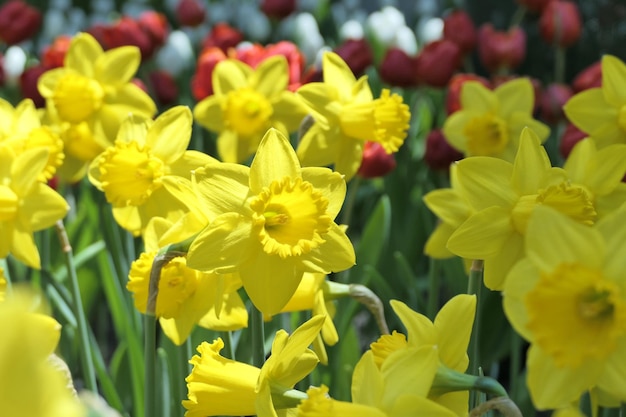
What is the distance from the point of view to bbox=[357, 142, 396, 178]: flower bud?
6.47 feet

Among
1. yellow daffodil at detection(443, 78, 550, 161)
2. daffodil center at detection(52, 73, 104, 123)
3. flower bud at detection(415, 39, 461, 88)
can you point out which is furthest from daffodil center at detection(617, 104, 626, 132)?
flower bud at detection(415, 39, 461, 88)

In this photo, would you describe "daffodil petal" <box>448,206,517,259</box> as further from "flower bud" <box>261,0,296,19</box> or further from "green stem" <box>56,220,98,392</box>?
"flower bud" <box>261,0,296,19</box>

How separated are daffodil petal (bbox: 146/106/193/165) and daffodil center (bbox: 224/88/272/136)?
359 millimetres

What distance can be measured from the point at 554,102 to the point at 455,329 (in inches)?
63.4

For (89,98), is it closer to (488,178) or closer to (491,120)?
(491,120)

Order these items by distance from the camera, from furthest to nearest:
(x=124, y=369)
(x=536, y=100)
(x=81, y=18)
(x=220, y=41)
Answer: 1. (x=81, y=18)
2. (x=220, y=41)
3. (x=536, y=100)
4. (x=124, y=369)

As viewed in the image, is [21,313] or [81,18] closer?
[21,313]

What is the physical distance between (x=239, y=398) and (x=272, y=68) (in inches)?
35.4

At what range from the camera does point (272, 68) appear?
1.66 meters

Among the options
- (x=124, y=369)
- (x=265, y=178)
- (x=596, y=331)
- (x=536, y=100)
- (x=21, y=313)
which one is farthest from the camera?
(x=536, y=100)

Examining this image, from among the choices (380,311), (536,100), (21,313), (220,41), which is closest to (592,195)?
(380,311)

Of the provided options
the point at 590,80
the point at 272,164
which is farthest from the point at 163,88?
the point at 272,164

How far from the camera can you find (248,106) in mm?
1622

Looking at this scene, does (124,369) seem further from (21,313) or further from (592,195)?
(21,313)
